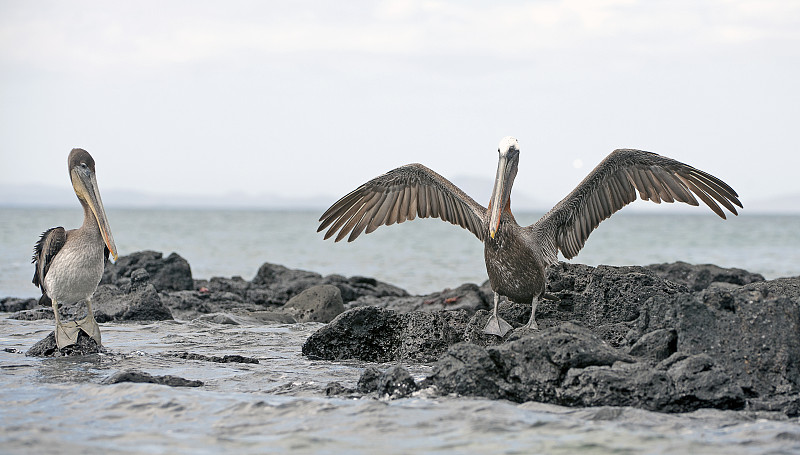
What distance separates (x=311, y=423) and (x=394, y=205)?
466cm

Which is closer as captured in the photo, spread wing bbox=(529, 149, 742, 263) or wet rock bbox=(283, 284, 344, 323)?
spread wing bbox=(529, 149, 742, 263)

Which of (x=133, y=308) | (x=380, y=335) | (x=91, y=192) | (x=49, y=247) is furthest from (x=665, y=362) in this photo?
(x=133, y=308)

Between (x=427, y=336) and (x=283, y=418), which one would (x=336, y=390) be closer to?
(x=283, y=418)

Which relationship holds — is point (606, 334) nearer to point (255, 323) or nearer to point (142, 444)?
point (142, 444)

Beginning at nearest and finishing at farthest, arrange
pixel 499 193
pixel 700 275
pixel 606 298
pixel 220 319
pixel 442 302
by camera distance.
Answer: pixel 499 193
pixel 606 298
pixel 220 319
pixel 442 302
pixel 700 275

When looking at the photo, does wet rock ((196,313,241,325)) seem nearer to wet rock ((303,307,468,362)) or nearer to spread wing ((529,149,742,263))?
wet rock ((303,307,468,362))

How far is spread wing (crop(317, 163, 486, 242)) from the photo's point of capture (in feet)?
29.4

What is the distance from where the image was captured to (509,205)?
755 cm

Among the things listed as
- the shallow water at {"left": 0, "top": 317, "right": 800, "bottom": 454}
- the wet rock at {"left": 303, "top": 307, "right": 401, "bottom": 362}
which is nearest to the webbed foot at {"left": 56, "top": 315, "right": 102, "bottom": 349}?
the shallow water at {"left": 0, "top": 317, "right": 800, "bottom": 454}

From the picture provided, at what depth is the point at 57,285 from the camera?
7441 mm

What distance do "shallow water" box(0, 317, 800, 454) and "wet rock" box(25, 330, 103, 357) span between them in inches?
38.2

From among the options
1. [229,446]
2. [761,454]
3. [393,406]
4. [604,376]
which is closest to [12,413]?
[229,446]

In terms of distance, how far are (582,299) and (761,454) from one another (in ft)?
11.9

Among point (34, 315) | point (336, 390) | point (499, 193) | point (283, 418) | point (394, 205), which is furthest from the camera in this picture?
point (34, 315)
